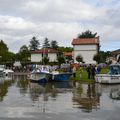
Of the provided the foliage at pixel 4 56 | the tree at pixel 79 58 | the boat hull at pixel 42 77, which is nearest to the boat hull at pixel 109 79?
the boat hull at pixel 42 77

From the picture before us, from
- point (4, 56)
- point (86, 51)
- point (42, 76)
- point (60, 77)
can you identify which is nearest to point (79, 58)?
point (86, 51)

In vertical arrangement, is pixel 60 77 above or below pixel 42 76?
below

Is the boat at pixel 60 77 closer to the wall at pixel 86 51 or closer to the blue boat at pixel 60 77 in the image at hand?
the blue boat at pixel 60 77

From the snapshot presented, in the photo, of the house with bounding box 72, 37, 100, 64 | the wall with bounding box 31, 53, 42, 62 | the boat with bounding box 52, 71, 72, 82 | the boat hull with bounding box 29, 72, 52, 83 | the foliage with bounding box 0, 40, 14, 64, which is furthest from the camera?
the wall with bounding box 31, 53, 42, 62

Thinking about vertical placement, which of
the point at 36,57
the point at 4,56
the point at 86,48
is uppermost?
the point at 86,48

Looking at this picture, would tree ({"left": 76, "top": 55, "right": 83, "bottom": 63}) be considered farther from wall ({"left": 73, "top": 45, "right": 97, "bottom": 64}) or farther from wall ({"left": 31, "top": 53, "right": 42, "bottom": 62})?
wall ({"left": 31, "top": 53, "right": 42, "bottom": 62})

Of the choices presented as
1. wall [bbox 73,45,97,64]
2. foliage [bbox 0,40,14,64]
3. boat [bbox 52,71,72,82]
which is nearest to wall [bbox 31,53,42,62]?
foliage [bbox 0,40,14,64]

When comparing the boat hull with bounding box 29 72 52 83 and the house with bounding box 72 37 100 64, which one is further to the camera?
the house with bounding box 72 37 100 64

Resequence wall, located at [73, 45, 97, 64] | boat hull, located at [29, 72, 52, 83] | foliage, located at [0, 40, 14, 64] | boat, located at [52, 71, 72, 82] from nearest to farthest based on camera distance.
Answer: boat hull, located at [29, 72, 52, 83] → boat, located at [52, 71, 72, 82] → wall, located at [73, 45, 97, 64] → foliage, located at [0, 40, 14, 64]

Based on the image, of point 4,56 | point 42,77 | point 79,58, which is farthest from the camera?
point 4,56

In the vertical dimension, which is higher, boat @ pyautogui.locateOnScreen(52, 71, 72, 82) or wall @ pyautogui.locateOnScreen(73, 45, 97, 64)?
wall @ pyautogui.locateOnScreen(73, 45, 97, 64)

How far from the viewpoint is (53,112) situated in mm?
19906

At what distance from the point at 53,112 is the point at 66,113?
70cm

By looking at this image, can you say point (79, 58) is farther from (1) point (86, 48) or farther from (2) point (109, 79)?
(2) point (109, 79)
